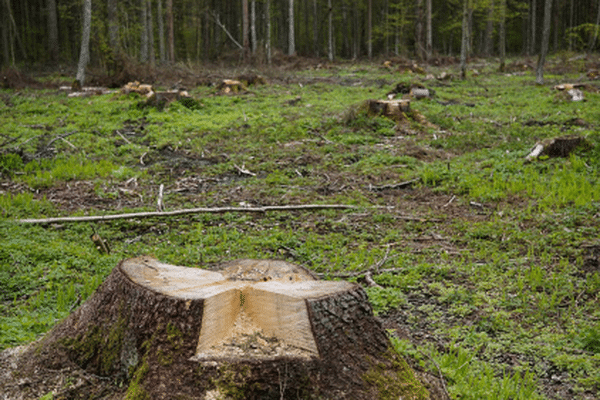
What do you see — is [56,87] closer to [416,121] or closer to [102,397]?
[416,121]

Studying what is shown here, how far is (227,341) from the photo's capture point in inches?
88.4

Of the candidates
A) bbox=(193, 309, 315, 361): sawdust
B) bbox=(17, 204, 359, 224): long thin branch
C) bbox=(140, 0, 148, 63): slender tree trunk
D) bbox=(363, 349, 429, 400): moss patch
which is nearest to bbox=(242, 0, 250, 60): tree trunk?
bbox=(140, 0, 148, 63): slender tree trunk

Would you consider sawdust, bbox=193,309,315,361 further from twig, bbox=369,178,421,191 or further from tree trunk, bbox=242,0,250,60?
tree trunk, bbox=242,0,250,60

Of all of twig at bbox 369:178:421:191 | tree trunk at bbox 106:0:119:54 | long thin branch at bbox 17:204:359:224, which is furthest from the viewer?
tree trunk at bbox 106:0:119:54

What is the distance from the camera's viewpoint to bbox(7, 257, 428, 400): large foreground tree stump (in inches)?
85.0

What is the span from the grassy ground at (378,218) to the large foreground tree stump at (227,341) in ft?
2.61

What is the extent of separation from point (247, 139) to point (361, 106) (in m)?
3.24

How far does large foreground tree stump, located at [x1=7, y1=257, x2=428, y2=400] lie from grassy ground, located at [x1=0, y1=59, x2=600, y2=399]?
0.80 meters

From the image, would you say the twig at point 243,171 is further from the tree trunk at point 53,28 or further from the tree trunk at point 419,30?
the tree trunk at point 53,28

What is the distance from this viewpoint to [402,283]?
4.70 m

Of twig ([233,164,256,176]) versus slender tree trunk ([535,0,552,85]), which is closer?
twig ([233,164,256,176])

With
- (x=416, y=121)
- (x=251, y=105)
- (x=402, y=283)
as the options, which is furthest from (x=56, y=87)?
(x=402, y=283)

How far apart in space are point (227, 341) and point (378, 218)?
14.9 feet

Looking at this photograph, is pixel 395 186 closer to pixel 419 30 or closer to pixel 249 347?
pixel 249 347
